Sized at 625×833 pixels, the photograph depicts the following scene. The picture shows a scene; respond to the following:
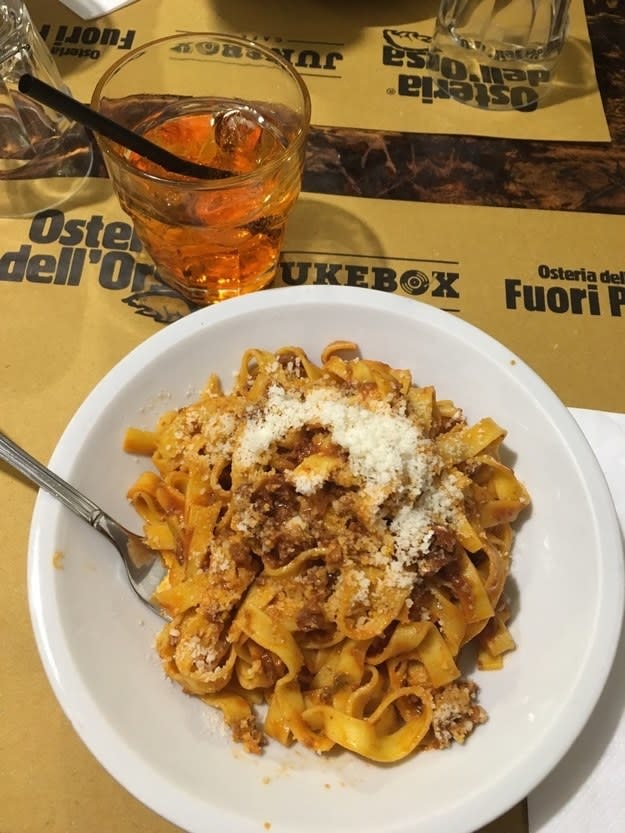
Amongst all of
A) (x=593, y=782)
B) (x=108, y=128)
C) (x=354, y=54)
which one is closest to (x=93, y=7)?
(x=354, y=54)

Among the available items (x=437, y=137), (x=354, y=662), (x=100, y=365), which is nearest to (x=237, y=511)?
(x=354, y=662)

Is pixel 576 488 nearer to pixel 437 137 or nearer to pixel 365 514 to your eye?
pixel 365 514

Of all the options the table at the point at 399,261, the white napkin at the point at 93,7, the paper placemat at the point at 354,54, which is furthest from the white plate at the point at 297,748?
the white napkin at the point at 93,7

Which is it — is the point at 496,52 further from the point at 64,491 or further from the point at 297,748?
the point at 297,748

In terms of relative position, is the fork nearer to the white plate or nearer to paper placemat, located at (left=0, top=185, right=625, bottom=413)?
the white plate

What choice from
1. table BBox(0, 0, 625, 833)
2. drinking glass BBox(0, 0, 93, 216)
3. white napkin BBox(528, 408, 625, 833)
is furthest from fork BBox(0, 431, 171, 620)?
drinking glass BBox(0, 0, 93, 216)

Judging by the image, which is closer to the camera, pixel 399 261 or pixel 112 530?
pixel 112 530

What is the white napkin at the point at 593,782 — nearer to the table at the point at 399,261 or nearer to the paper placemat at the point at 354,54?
the table at the point at 399,261
